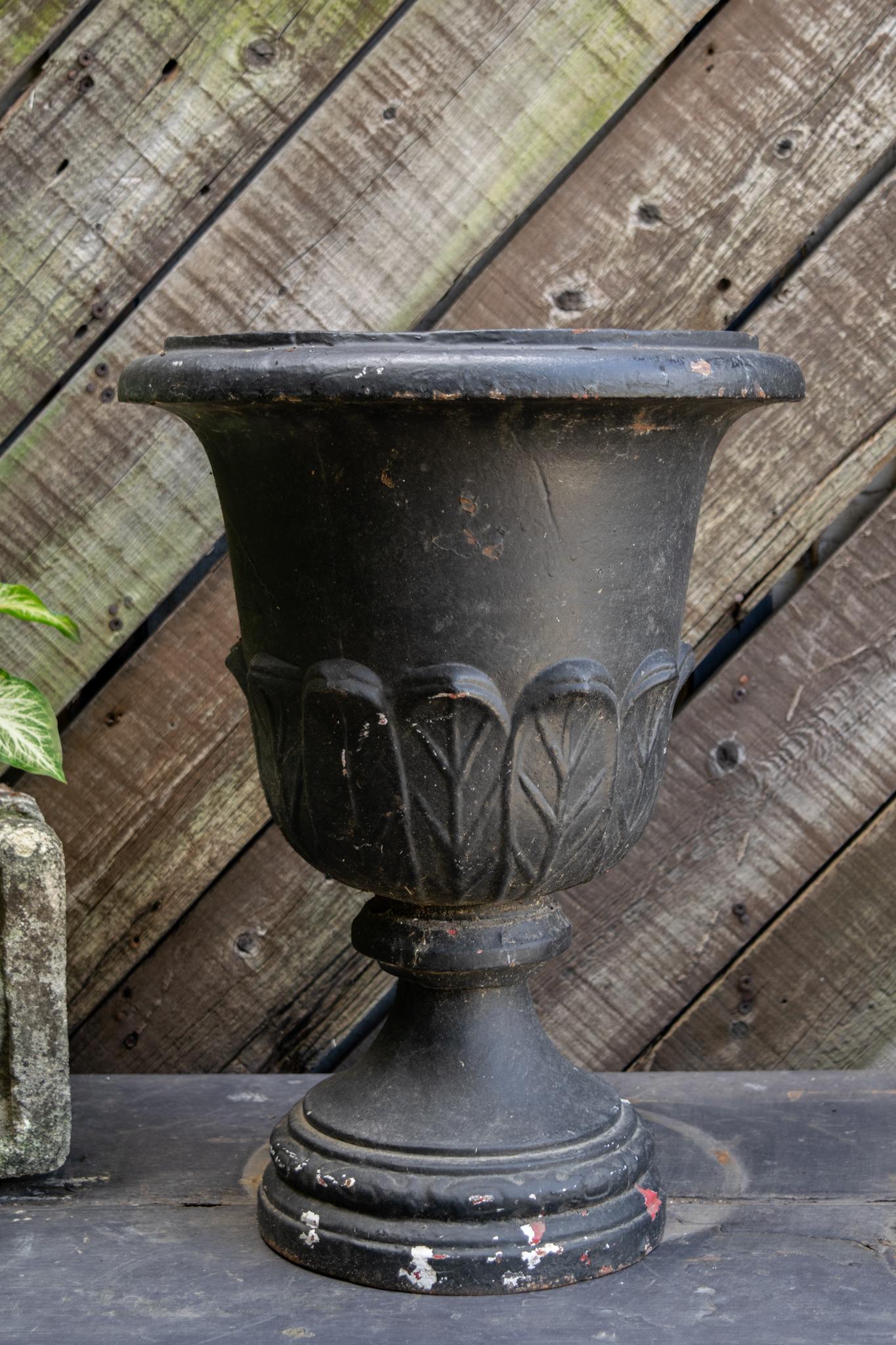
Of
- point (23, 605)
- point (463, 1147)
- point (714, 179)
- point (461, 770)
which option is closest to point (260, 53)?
point (714, 179)

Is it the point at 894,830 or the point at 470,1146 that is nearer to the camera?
the point at 470,1146

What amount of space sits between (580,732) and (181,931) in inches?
36.9

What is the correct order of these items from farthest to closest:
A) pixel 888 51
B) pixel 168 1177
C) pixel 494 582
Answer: pixel 888 51
pixel 168 1177
pixel 494 582

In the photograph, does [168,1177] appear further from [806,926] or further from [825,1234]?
[806,926]

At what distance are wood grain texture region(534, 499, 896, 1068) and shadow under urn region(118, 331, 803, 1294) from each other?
0.58 meters

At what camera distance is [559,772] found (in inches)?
55.6

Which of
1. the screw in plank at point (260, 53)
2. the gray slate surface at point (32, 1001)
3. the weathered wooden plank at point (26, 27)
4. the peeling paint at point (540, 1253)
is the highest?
the screw in plank at point (260, 53)

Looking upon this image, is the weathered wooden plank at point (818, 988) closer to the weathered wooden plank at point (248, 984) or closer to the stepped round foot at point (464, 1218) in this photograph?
the weathered wooden plank at point (248, 984)

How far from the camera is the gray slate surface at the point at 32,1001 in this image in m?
1.59

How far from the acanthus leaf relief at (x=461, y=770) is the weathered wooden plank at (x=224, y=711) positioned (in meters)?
0.59

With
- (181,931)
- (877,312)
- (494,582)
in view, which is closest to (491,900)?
(494,582)

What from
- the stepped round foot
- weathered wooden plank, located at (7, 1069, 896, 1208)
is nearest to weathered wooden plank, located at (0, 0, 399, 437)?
weathered wooden plank, located at (7, 1069, 896, 1208)

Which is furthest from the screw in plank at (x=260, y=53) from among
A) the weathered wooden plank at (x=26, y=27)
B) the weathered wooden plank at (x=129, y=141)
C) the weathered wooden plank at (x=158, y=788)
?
the weathered wooden plank at (x=158, y=788)

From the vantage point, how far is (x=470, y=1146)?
1478 millimetres
